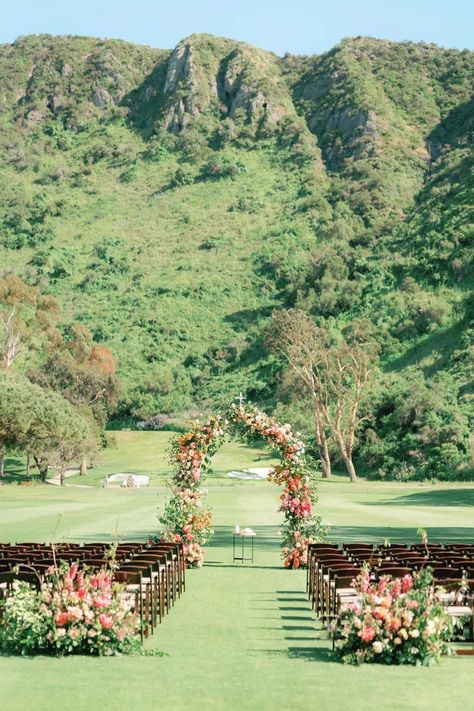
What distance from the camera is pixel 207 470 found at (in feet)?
80.8

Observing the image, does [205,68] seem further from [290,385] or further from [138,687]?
[138,687]

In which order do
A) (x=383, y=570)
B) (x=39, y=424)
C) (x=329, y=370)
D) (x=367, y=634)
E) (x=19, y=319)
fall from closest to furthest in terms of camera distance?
(x=367, y=634) → (x=383, y=570) → (x=39, y=424) → (x=329, y=370) → (x=19, y=319)

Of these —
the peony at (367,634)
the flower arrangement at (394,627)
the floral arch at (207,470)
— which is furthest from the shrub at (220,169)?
the peony at (367,634)

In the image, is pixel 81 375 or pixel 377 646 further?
pixel 81 375

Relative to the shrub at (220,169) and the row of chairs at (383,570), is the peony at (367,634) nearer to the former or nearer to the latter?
the row of chairs at (383,570)

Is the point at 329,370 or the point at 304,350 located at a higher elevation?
the point at 304,350

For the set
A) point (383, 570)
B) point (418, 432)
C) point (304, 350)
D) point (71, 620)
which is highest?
point (304, 350)

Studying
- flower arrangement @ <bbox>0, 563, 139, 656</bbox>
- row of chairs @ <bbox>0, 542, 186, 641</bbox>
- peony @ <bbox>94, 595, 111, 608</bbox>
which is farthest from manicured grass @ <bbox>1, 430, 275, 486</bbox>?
peony @ <bbox>94, 595, 111, 608</bbox>

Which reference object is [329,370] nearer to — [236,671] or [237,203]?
[236,671]

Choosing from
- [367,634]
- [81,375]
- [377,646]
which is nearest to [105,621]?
[367,634]

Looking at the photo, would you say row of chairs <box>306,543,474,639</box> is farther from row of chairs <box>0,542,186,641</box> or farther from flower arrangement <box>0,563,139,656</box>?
flower arrangement <box>0,563,139,656</box>

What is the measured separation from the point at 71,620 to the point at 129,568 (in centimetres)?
223

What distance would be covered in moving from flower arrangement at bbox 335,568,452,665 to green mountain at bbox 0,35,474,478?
59978 millimetres

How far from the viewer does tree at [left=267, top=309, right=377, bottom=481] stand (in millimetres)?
71812
